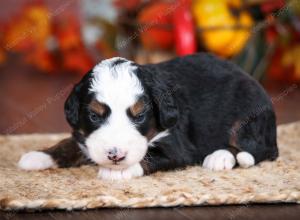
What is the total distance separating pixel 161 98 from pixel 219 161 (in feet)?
1.50

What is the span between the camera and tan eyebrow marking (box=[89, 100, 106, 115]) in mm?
3000

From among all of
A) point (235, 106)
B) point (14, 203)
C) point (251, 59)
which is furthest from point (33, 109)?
point (14, 203)

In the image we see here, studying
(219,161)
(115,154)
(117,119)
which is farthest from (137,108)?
(219,161)

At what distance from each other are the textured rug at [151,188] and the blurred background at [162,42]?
1.41 m

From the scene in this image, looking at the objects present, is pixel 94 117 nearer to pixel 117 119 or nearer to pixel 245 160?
pixel 117 119

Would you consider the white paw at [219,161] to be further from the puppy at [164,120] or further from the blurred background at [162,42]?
the blurred background at [162,42]

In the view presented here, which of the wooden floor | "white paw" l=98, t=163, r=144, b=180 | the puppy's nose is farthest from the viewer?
"white paw" l=98, t=163, r=144, b=180

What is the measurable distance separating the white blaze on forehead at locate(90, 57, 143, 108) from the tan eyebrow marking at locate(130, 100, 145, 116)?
0.06 ft

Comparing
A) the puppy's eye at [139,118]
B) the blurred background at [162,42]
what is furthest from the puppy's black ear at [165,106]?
the blurred background at [162,42]

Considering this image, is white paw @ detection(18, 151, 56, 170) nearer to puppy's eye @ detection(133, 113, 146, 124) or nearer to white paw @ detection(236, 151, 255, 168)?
puppy's eye @ detection(133, 113, 146, 124)

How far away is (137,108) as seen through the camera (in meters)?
3.03

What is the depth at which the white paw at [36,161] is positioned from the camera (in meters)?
3.32

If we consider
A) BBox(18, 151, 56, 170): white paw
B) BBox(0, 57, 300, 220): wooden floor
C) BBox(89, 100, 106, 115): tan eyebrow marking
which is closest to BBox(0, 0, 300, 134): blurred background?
BBox(0, 57, 300, 220): wooden floor

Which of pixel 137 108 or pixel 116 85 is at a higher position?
pixel 116 85
